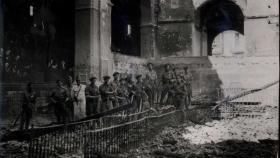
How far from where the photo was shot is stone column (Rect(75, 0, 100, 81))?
40.1ft

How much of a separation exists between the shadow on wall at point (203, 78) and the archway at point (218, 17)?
267 cm

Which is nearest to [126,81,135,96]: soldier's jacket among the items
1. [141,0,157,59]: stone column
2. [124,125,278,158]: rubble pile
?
[124,125,278,158]: rubble pile

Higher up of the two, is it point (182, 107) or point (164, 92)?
point (164, 92)

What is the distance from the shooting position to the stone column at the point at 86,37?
12.2 metres

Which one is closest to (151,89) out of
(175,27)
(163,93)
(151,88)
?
(151,88)

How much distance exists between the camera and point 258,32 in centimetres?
1633

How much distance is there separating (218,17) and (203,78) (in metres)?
7.41

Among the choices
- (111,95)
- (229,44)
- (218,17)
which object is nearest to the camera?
(111,95)

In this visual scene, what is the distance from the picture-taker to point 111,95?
413 inches

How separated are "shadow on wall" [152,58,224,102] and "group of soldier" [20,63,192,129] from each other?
2.30m

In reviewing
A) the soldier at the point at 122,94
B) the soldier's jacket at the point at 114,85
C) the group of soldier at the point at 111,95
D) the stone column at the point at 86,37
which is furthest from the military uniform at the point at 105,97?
the stone column at the point at 86,37

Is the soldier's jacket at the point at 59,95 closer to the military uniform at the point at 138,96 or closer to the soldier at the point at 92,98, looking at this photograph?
the soldier at the point at 92,98

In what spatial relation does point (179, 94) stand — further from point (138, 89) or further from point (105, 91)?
point (105, 91)

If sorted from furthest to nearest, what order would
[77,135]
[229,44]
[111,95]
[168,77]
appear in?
[229,44] → [168,77] → [111,95] → [77,135]
